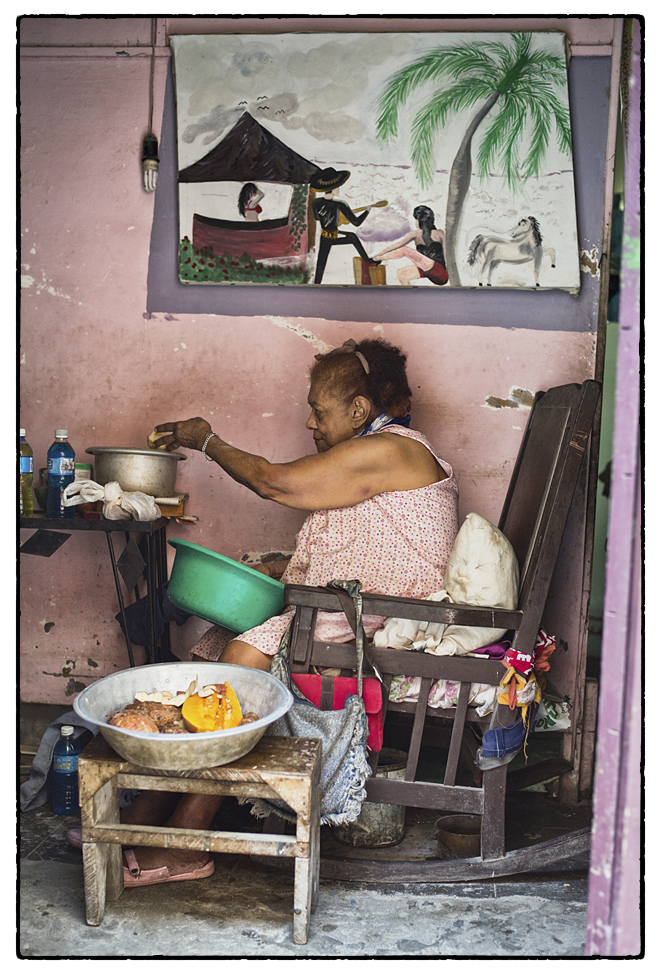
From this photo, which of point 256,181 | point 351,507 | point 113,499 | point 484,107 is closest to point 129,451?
point 113,499

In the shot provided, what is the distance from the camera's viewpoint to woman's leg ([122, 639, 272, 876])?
97.0 inches

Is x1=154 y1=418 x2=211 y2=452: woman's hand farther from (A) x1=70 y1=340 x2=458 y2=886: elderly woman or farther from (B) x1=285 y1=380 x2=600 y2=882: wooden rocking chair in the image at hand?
(B) x1=285 y1=380 x2=600 y2=882: wooden rocking chair

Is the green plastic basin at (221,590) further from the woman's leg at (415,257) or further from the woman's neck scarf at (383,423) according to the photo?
the woman's leg at (415,257)

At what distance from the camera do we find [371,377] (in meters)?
3.07

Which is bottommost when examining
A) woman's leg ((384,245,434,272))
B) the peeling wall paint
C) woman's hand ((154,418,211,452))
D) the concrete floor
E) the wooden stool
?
the concrete floor

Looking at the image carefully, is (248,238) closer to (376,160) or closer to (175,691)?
(376,160)

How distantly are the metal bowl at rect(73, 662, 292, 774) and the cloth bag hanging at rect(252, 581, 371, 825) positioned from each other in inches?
4.9

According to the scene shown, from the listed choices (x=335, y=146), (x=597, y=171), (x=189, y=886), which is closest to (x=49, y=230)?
(x=335, y=146)

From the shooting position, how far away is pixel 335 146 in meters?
3.40

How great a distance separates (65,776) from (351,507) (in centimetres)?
151

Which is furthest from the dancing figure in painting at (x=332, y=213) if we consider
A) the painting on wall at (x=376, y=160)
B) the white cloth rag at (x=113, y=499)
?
the white cloth rag at (x=113, y=499)

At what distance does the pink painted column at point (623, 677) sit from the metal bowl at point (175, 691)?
0.94m

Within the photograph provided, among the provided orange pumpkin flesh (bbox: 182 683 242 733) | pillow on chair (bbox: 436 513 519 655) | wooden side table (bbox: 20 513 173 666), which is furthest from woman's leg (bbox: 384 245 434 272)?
orange pumpkin flesh (bbox: 182 683 242 733)

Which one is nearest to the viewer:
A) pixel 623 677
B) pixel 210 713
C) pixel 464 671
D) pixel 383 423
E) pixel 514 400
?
pixel 623 677
